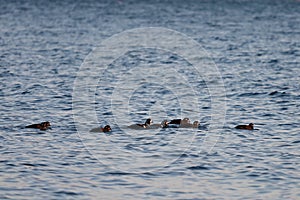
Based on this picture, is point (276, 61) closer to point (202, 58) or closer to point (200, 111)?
point (202, 58)

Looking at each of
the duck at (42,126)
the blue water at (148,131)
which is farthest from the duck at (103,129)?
the duck at (42,126)

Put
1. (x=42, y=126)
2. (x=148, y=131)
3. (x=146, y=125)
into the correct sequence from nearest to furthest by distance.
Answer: (x=42, y=126) < (x=148, y=131) < (x=146, y=125)

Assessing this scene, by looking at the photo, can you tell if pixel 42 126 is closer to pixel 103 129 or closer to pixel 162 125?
pixel 103 129

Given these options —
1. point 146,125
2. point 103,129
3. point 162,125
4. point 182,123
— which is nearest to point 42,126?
point 103,129

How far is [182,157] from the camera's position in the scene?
2550cm

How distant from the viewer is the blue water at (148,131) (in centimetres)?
2200

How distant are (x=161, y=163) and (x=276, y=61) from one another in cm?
3431

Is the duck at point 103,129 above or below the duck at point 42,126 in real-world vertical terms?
below

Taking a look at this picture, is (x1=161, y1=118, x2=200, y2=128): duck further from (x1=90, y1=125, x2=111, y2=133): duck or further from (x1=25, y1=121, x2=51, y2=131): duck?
(x1=25, y1=121, x2=51, y2=131): duck

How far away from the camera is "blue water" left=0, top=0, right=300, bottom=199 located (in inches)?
866

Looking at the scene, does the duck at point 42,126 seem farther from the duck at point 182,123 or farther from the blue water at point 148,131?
the duck at point 182,123

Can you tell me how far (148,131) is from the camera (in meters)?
29.8

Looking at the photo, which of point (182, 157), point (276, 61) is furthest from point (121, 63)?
point (182, 157)

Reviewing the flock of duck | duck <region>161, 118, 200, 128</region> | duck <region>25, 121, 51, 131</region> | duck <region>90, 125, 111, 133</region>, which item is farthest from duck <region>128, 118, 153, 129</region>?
duck <region>25, 121, 51, 131</region>
